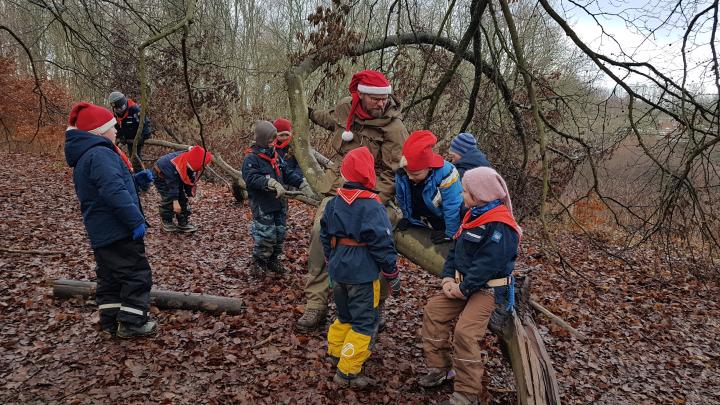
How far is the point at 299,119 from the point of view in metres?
5.32

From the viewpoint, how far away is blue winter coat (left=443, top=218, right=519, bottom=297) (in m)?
3.18

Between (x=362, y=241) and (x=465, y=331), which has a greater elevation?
(x=362, y=241)

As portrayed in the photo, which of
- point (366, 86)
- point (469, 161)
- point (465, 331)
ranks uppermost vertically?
point (366, 86)

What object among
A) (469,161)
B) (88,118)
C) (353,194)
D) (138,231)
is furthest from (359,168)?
(88,118)

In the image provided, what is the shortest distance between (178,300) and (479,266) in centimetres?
309

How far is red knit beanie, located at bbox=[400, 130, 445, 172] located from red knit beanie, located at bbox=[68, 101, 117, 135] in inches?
99.4

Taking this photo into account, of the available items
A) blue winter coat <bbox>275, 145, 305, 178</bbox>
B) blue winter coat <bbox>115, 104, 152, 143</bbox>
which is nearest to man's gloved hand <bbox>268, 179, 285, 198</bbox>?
blue winter coat <bbox>275, 145, 305, 178</bbox>

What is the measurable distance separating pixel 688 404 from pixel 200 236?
6719 millimetres

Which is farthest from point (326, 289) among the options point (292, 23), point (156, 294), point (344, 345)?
point (292, 23)

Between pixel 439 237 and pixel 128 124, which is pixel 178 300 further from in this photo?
pixel 128 124

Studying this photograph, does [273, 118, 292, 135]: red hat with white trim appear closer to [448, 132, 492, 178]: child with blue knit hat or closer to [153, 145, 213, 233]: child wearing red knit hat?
[153, 145, 213, 233]: child wearing red knit hat

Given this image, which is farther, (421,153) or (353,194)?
(421,153)

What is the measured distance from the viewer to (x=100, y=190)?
363 cm

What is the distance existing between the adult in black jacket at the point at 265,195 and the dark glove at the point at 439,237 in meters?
2.00
